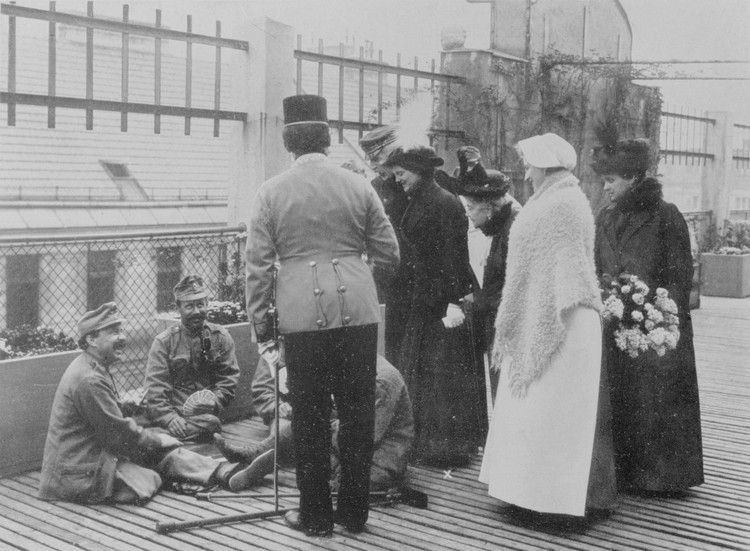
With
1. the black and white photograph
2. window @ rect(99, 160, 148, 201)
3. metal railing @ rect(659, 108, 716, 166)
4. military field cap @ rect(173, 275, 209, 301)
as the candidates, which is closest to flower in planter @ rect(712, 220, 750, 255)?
metal railing @ rect(659, 108, 716, 166)

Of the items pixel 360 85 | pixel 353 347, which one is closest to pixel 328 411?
pixel 353 347

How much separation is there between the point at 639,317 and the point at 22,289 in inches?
198

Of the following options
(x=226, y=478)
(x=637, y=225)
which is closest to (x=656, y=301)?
(x=637, y=225)

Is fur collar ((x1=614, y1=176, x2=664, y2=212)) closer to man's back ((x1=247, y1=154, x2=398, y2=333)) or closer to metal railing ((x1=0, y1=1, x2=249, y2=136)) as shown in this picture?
man's back ((x1=247, y1=154, x2=398, y2=333))

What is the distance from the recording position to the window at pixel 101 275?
20.9 feet

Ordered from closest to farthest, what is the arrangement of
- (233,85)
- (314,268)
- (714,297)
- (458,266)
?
(314,268) → (458,266) → (233,85) → (714,297)

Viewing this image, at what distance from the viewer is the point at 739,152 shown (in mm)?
16484

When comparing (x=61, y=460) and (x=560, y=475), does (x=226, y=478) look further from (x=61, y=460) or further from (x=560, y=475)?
(x=560, y=475)

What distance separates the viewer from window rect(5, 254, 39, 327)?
20.7ft

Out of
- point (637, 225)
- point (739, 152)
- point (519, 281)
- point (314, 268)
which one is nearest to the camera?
point (314, 268)

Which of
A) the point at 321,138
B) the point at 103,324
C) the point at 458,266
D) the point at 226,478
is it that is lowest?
the point at 226,478

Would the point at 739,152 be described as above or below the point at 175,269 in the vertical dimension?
above

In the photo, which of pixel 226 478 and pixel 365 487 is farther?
pixel 226 478

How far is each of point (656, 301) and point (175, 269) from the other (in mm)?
3835
